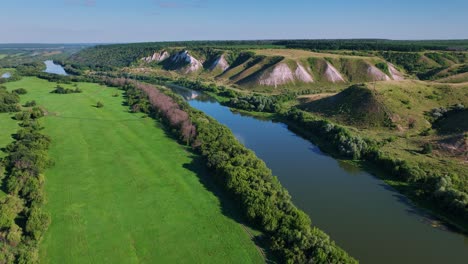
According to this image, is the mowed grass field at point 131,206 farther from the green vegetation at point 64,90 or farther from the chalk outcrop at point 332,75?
the chalk outcrop at point 332,75

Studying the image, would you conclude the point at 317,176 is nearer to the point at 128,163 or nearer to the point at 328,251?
the point at 328,251

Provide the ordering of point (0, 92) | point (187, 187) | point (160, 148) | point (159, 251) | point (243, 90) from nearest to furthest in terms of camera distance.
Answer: point (159, 251) → point (187, 187) → point (160, 148) → point (0, 92) → point (243, 90)

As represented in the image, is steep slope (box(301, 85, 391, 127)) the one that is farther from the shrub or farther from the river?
the shrub

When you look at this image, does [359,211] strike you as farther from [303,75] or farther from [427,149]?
[303,75]

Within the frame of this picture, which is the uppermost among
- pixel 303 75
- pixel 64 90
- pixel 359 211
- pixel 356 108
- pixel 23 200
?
pixel 303 75

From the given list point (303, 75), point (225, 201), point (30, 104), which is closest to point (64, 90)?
point (30, 104)

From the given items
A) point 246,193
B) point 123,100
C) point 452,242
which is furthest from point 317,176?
point 123,100
